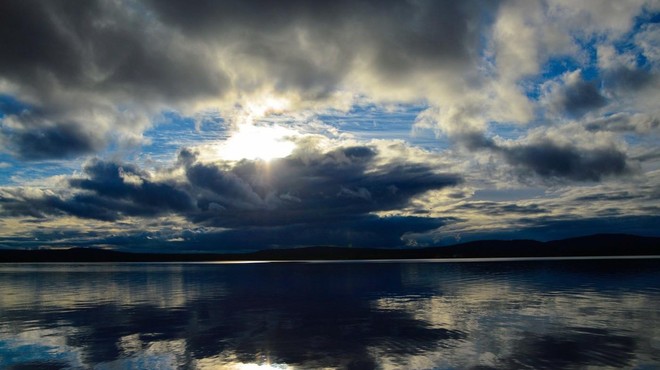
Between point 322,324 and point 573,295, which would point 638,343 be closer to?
point 322,324

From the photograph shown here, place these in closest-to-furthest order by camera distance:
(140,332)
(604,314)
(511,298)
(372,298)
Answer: (140,332) < (604,314) < (511,298) < (372,298)

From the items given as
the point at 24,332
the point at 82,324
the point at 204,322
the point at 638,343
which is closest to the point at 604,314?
the point at 638,343

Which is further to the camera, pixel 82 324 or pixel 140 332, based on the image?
pixel 82 324

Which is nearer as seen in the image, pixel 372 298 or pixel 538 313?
pixel 538 313

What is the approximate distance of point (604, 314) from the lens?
3612 centimetres

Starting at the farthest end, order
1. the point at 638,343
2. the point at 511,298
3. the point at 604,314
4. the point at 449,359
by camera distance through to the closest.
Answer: the point at 511,298
the point at 604,314
the point at 638,343
the point at 449,359

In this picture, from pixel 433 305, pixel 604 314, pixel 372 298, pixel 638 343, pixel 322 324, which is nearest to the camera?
pixel 638 343

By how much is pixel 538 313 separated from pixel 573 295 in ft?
55.2

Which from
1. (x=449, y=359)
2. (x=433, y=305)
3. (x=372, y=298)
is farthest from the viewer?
(x=372, y=298)

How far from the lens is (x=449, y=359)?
2244cm

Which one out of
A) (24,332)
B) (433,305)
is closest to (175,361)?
(24,332)

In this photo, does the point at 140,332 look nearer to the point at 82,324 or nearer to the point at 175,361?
the point at 82,324

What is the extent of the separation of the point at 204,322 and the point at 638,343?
2832cm

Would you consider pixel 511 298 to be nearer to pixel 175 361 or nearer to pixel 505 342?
pixel 505 342
